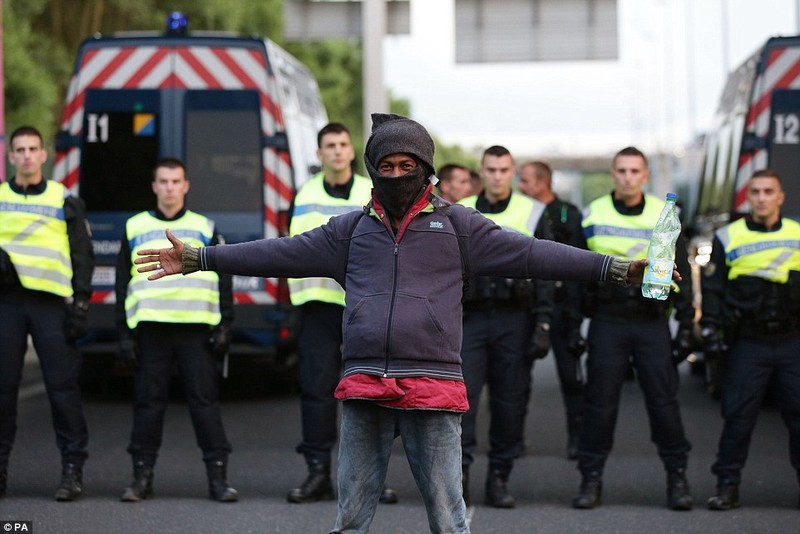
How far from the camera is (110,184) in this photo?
12.4 metres

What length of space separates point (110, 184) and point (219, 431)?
4.37 m

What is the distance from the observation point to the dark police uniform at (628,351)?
8.29 metres

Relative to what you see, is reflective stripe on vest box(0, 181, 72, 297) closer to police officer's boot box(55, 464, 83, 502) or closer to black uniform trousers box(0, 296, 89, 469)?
black uniform trousers box(0, 296, 89, 469)

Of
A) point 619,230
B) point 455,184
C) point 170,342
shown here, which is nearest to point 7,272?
point 170,342

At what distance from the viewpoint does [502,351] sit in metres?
8.49

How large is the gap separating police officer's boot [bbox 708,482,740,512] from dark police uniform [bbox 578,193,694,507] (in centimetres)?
23

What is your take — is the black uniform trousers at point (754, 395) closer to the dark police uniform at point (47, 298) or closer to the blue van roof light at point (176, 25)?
the dark police uniform at point (47, 298)

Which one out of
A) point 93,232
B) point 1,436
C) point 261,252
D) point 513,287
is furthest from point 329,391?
point 93,232

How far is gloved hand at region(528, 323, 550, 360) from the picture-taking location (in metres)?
8.44

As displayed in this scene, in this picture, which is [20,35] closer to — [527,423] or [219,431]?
[527,423]

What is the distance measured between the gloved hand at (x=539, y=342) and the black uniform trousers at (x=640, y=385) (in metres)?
0.26

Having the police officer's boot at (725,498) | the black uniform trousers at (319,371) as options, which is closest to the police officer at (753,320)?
the police officer's boot at (725,498)

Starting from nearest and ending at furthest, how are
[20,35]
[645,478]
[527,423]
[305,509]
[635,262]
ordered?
[635,262], [305,509], [645,478], [527,423], [20,35]

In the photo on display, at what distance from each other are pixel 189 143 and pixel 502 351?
464 cm
